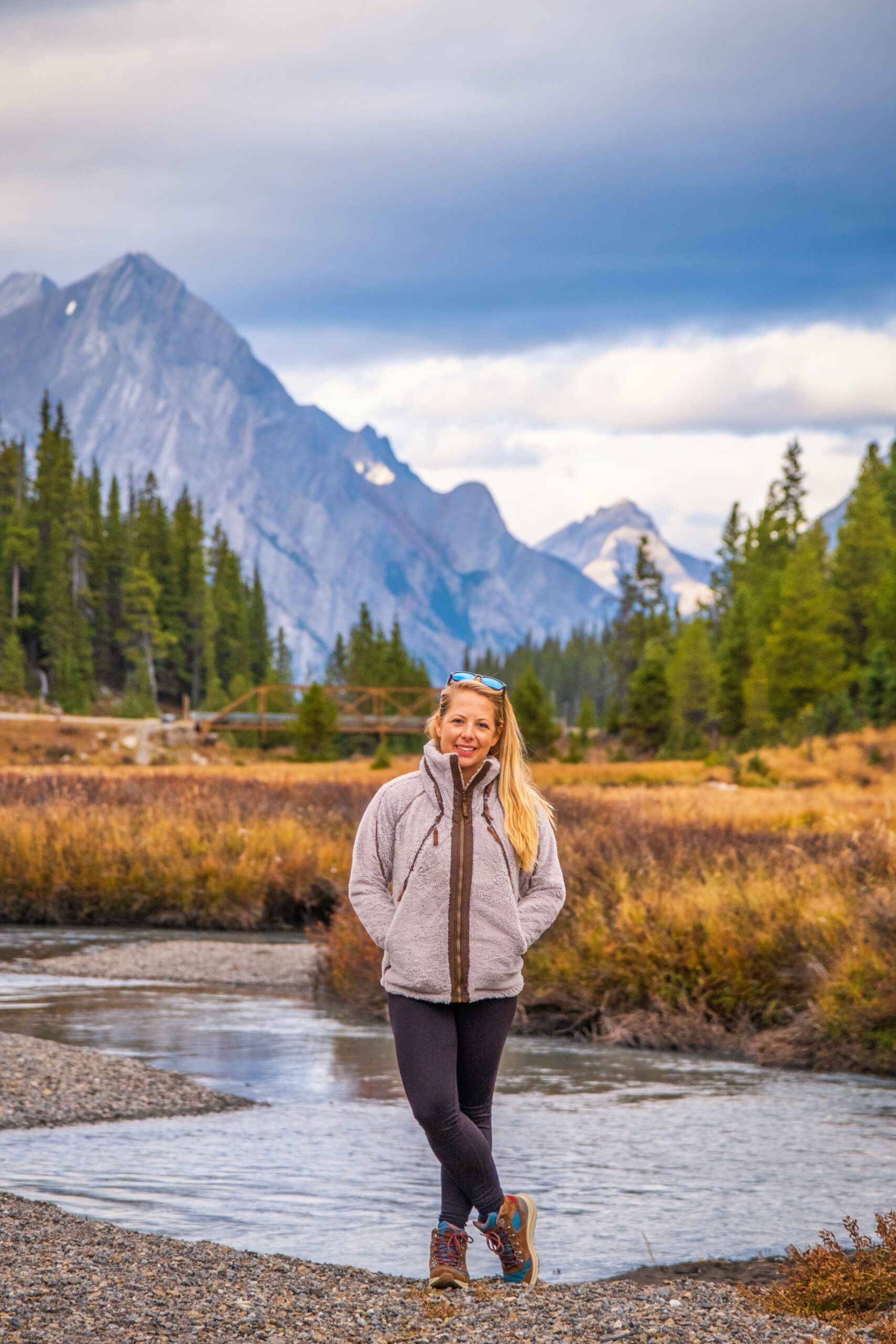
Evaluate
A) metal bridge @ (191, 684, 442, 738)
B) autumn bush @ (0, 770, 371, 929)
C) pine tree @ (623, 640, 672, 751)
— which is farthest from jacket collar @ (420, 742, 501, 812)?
pine tree @ (623, 640, 672, 751)

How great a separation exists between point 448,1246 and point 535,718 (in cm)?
6024

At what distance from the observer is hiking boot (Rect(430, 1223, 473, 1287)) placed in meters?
5.38

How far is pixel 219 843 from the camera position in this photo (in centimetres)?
2205

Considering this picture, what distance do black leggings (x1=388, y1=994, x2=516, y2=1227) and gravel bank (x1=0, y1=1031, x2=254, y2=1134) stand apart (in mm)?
4773

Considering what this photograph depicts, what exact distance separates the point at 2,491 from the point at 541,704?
54.5 meters

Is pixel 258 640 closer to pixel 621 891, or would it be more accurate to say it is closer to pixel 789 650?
pixel 789 650

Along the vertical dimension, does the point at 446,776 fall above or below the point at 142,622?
below

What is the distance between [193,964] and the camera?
17.5m

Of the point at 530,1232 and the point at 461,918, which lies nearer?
the point at 461,918

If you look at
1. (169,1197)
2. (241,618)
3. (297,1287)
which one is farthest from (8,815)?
(241,618)

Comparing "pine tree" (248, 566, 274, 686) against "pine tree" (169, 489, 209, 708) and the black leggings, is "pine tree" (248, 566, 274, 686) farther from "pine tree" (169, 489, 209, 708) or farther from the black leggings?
the black leggings

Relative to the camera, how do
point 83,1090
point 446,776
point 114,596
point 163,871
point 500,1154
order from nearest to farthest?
point 446,776, point 500,1154, point 83,1090, point 163,871, point 114,596

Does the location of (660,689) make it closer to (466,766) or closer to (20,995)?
(20,995)

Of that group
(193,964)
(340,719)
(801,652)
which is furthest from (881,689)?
(193,964)
